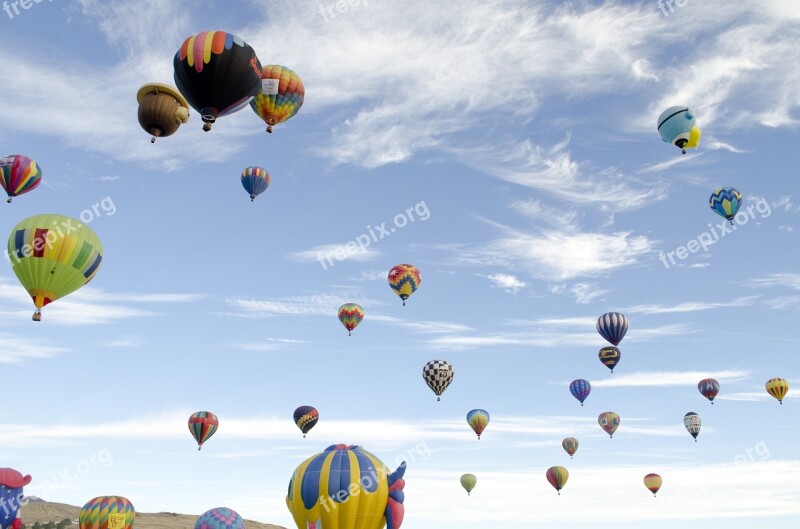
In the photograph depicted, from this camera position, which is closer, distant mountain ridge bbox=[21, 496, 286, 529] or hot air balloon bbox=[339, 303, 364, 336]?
hot air balloon bbox=[339, 303, 364, 336]

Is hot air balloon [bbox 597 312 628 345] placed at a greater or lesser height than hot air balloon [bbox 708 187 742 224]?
lesser

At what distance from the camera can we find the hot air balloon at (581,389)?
181 ft

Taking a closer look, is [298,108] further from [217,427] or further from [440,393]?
[217,427]

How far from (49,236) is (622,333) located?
3673cm

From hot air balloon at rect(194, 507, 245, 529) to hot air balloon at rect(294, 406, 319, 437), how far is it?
42.7 feet

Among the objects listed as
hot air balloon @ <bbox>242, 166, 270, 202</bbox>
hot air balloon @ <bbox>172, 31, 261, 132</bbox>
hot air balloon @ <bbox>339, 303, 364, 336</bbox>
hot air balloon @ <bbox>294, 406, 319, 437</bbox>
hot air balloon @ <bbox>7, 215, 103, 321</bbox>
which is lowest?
hot air balloon @ <bbox>7, 215, 103, 321</bbox>

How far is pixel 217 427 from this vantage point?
4944cm

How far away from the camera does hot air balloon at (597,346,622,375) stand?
51875mm

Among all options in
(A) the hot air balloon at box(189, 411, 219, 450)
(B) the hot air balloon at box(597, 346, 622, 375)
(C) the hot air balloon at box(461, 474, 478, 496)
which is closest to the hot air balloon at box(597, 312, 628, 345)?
(B) the hot air balloon at box(597, 346, 622, 375)

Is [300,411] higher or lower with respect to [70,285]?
higher

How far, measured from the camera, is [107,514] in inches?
1535

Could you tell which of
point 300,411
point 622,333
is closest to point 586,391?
point 622,333

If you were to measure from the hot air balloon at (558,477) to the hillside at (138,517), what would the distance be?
43.8 m

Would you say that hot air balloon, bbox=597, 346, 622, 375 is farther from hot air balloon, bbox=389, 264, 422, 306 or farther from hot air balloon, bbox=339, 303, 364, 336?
hot air balloon, bbox=339, 303, 364, 336
